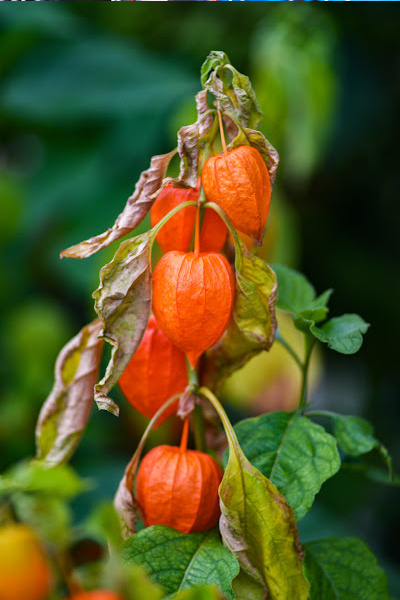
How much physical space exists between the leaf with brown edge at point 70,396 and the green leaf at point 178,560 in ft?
0.27

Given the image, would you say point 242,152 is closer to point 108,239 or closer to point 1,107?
point 108,239

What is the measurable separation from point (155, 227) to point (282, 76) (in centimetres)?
97

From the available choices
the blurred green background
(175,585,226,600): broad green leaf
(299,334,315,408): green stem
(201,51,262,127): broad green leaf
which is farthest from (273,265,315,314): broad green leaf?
the blurred green background

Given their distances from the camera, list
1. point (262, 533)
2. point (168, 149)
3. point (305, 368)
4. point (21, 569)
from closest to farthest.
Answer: point (21, 569), point (262, 533), point (305, 368), point (168, 149)

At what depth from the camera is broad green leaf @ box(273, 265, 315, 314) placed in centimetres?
49

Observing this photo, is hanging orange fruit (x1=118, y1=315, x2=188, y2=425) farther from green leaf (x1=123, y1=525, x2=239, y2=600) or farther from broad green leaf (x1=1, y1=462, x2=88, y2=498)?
broad green leaf (x1=1, y1=462, x2=88, y2=498)

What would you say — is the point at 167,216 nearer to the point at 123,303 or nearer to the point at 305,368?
Answer: the point at 123,303

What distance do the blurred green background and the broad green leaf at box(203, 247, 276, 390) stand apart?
2.63 feet

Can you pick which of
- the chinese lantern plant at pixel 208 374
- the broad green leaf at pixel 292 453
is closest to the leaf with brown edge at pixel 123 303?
the chinese lantern plant at pixel 208 374

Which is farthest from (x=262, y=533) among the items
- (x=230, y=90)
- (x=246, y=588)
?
(x=230, y=90)

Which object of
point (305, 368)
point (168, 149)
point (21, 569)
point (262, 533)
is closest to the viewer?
point (21, 569)

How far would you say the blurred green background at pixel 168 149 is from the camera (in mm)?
1349

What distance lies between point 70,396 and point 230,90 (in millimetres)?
202

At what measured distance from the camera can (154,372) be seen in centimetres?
43
